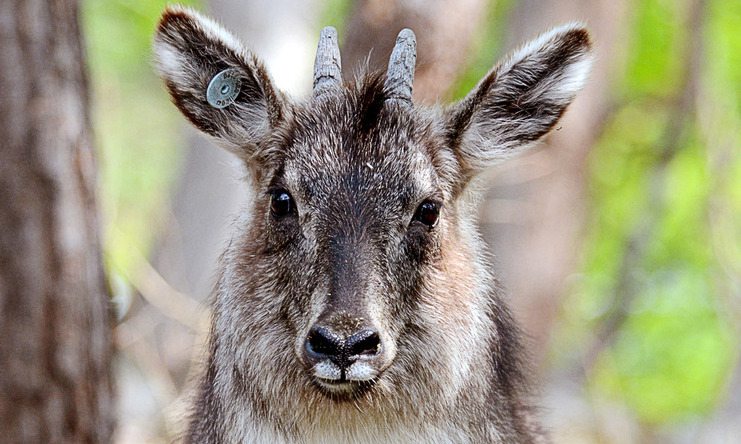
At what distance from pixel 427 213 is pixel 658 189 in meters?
8.79

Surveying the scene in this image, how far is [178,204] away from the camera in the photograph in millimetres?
15492

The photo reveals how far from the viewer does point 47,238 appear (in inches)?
191

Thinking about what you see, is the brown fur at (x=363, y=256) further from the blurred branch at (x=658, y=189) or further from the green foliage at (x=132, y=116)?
the green foliage at (x=132, y=116)

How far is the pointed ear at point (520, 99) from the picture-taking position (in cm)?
537

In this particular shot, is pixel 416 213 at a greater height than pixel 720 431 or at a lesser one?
greater

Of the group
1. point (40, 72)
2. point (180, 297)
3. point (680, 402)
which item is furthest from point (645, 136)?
point (40, 72)

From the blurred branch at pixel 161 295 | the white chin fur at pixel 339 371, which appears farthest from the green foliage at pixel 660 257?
the white chin fur at pixel 339 371

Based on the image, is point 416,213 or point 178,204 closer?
point 416,213

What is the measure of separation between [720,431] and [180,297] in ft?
17.3

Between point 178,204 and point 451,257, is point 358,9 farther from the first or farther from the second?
point 178,204

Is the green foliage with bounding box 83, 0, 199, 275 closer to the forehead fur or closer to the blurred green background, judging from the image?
the blurred green background

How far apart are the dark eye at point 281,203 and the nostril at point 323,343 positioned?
0.77 meters

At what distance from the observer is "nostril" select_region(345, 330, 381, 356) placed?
4434 millimetres

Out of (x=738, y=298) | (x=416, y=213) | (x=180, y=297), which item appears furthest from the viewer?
(x=738, y=298)
